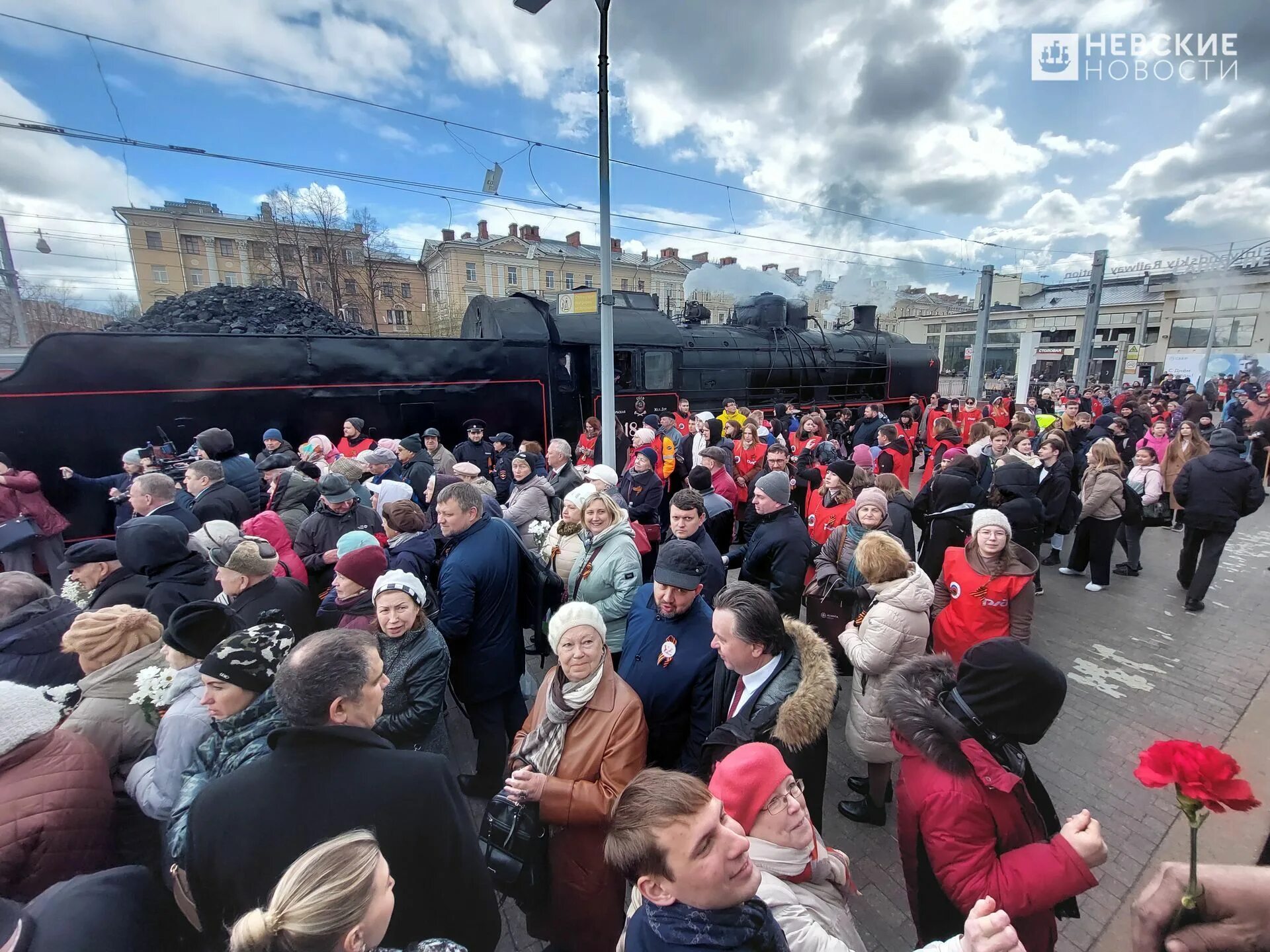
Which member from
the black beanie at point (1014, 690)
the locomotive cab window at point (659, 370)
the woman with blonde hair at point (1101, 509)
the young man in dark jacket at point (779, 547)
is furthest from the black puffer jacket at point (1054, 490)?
the locomotive cab window at point (659, 370)

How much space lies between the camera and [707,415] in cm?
807

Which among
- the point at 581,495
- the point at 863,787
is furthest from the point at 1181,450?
the point at 581,495

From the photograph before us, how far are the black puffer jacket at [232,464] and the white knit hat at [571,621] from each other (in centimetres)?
420

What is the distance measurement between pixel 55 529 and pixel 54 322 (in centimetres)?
2894

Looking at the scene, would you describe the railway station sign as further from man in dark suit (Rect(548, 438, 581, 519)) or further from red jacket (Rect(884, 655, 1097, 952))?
red jacket (Rect(884, 655, 1097, 952))

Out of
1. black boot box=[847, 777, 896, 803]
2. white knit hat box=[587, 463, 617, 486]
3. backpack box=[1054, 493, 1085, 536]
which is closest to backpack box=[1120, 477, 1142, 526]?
backpack box=[1054, 493, 1085, 536]

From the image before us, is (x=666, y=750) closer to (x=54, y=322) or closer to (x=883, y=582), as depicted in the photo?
(x=883, y=582)

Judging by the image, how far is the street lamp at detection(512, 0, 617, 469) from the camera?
4793 mm

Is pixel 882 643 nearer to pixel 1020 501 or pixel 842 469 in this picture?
pixel 842 469

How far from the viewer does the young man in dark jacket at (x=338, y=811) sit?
1302mm

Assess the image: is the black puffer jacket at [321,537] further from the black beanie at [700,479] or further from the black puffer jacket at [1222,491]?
the black puffer jacket at [1222,491]

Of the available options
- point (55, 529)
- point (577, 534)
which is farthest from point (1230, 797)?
point (55, 529)

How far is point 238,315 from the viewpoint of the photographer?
8945mm

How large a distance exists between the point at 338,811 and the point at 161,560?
2024 millimetres
